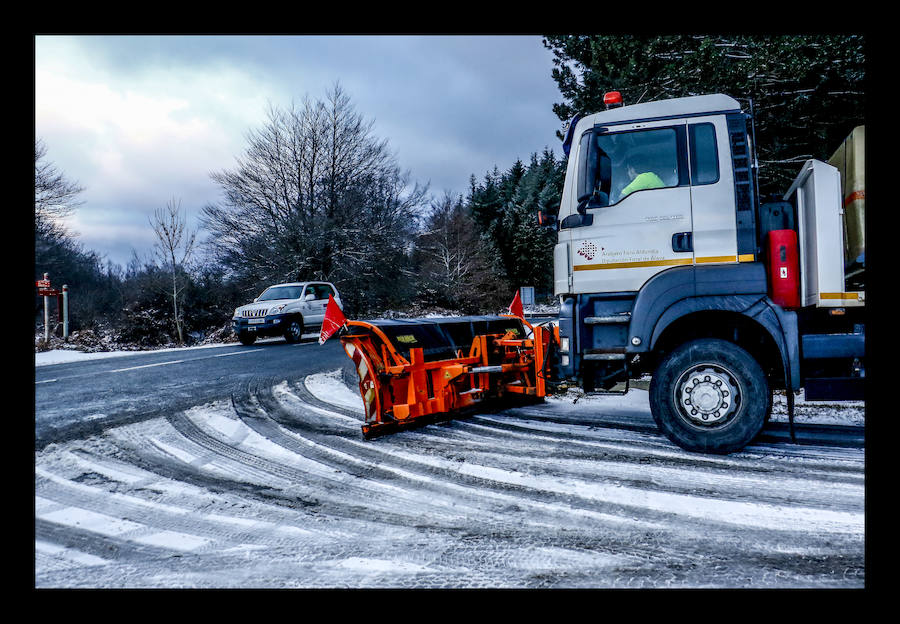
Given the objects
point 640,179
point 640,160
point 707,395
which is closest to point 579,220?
point 640,179

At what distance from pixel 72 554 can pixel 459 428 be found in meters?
3.29

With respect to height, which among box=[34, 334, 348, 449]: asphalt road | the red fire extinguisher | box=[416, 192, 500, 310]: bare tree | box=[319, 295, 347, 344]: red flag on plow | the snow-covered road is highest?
box=[416, 192, 500, 310]: bare tree

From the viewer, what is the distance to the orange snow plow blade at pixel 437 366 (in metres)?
4.88

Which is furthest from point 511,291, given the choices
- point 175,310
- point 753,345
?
point 753,345

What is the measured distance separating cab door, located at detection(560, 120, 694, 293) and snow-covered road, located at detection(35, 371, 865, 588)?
1.54 m

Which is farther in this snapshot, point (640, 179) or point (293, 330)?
point (293, 330)

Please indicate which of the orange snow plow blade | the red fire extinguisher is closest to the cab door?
the red fire extinguisher

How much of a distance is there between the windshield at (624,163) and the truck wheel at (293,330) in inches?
511

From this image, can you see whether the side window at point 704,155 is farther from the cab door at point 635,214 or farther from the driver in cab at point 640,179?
the driver in cab at point 640,179

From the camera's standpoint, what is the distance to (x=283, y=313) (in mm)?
15609

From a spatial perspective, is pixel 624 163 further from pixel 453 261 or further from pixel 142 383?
pixel 453 261

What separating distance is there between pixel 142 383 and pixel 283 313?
7703mm

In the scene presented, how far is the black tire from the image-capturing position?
15.8 m

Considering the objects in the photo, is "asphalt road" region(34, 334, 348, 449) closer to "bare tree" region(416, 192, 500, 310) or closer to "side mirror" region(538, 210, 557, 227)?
"side mirror" region(538, 210, 557, 227)
